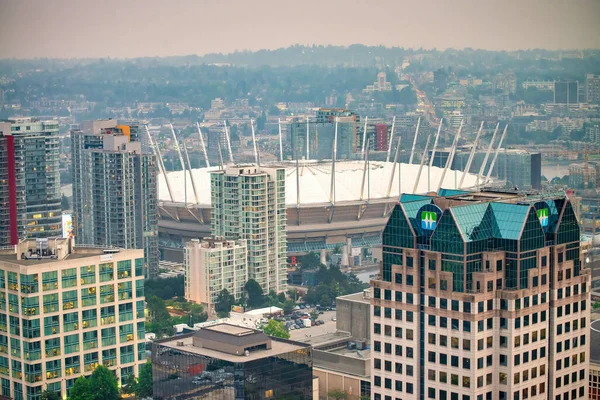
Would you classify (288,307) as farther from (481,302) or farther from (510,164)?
(510,164)

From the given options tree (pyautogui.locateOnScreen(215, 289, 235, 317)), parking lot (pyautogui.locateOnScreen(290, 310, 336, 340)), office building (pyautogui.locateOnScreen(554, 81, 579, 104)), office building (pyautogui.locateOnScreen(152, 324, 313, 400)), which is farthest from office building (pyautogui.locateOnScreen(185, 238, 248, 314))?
office building (pyautogui.locateOnScreen(554, 81, 579, 104))

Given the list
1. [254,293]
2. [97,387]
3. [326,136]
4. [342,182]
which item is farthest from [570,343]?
[326,136]

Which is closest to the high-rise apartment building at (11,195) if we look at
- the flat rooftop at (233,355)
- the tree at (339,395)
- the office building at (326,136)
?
the tree at (339,395)

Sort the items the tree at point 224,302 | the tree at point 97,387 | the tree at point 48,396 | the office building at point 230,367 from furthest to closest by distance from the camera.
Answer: the tree at point 224,302 < the tree at point 48,396 < the tree at point 97,387 < the office building at point 230,367

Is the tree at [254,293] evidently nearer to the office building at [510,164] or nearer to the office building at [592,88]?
the office building at [510,164]

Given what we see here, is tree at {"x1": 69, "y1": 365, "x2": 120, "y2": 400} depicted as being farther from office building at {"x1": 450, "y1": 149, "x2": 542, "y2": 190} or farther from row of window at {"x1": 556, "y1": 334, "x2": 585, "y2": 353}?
office building at {"x1": 450, "y1": 149, "x2": 542, "y2": 190}

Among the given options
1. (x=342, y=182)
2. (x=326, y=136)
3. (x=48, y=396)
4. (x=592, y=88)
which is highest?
(x=592, y=88)

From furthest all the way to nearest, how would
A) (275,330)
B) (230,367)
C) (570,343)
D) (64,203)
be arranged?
(64,203)
(275,330)
(230,367)
(570,343)
